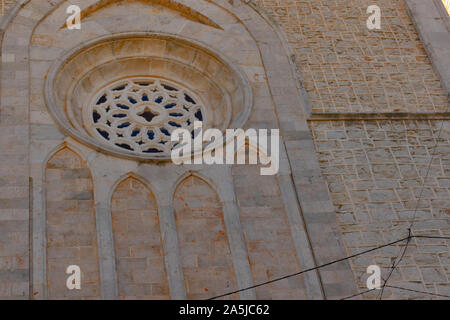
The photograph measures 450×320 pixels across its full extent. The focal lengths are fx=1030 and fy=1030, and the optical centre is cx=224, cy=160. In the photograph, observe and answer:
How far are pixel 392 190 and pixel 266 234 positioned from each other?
198cm

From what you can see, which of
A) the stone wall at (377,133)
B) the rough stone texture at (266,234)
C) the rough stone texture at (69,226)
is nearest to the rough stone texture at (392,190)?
the stone wall at (377,133)

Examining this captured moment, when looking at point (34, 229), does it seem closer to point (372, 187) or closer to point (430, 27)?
point (372, 187)

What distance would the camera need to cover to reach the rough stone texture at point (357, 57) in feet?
50.5

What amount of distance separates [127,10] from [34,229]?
16.1 ft

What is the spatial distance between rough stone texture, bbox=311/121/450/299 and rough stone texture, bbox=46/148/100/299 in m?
3.24

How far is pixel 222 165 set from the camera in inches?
550

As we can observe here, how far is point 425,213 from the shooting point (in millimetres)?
13734

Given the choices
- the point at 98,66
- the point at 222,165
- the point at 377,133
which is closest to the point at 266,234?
the point at 222,165

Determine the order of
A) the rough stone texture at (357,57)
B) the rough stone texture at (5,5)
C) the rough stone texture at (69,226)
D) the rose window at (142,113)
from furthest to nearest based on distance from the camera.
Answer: the rough stone texture at (5,5)
the rough stone texture at (357,57)
the rose window at (142,113)
the rough stone texture at (69,226)

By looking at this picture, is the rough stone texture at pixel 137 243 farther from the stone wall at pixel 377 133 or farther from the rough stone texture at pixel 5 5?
the rough stone texture at pixel 5 5

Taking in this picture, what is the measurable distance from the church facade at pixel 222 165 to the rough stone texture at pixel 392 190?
25mm

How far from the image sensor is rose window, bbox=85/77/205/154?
578 inches
